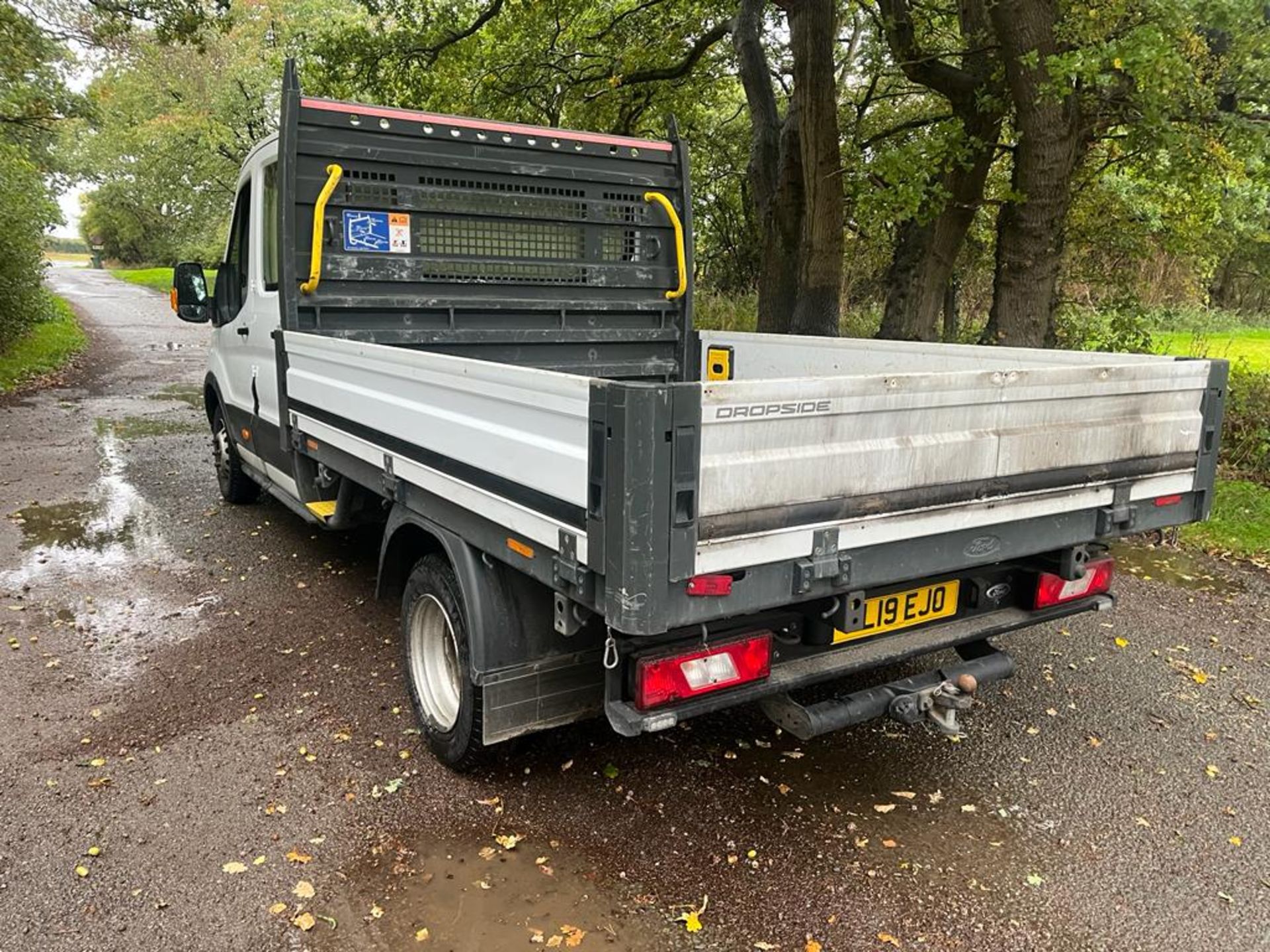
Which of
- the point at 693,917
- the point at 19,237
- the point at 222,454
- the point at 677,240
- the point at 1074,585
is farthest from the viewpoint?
the point at 19,237

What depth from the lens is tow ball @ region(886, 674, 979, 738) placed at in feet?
9.95

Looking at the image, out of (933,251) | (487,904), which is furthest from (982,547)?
(933,251)

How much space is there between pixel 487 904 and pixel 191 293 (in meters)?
4.86

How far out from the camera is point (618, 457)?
2.21 m

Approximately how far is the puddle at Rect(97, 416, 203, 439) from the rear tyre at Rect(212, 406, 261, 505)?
11.6 feet

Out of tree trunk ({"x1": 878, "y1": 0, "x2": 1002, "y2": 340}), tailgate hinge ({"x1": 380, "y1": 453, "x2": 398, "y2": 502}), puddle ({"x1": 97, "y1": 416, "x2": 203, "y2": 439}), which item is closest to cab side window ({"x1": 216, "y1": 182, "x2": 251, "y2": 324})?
tailgate hinge ({"x1": 380, "y1": 453, "x2": 398, "y2": 502})

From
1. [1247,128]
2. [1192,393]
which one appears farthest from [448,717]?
[1247,128]

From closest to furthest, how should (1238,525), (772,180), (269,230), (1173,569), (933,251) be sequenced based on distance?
(269,230) → (1173,569) → (1238,525) → (933,251) → (772,180)

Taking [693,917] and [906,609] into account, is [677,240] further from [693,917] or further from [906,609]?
[693,917]

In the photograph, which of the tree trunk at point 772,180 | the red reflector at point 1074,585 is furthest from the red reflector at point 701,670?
the tree trunk at point 772,180

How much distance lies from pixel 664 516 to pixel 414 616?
171 cm

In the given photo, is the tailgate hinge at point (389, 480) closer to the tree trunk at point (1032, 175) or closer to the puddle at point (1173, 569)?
the puddle at point (1173, 569)

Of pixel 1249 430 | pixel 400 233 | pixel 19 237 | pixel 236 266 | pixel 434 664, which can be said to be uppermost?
pixel 19 237

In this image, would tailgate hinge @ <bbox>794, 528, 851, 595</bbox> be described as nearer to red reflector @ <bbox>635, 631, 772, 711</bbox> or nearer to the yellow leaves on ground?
red reflector @ <bbox>635, 631, 772, 711</bbox>
